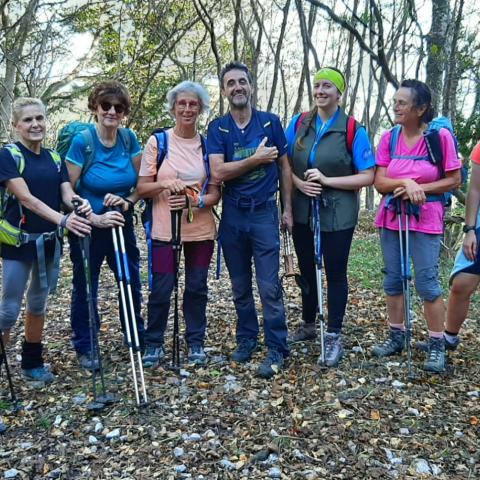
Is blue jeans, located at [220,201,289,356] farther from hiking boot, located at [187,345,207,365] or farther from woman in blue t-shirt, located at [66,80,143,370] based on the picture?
woman in blue t-shirt, located at [66,80,143,370]

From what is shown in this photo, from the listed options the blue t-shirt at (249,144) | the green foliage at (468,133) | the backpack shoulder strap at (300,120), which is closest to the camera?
the blue t-shirt at (249,144)

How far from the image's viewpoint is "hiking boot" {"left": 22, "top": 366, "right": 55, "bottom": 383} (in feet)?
15.6

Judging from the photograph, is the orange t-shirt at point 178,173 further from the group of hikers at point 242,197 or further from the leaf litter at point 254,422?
the leaf litter at point 254,422

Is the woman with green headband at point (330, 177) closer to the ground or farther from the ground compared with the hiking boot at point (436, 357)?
farther from the ground

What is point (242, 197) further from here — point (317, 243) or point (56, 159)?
point (56, 159)

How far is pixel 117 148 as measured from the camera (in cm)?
470

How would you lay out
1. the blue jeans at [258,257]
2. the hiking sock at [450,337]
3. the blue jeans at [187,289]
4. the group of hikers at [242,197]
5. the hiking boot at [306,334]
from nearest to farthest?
the group of hikers at [242,197] < the blue jeans at [258,257] < the blue jeans at [187,289] < the hiking sock at [450,337] < the hiking boot at [306,334]

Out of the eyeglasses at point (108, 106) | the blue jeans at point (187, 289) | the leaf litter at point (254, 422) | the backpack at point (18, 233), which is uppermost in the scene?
the eyeglasses at point (108, 106)

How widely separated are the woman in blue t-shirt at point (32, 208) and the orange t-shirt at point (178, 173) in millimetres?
690

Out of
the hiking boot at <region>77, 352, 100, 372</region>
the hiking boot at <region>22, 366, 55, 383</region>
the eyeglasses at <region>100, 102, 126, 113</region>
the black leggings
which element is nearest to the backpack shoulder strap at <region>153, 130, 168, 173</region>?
the eyeglasses at <region>100, 102, 126, 113</region>

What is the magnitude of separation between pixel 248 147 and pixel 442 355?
2.58 m

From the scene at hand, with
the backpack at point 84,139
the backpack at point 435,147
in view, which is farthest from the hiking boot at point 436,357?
the backpack at point 84,139

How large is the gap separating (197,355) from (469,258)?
2.64 metres

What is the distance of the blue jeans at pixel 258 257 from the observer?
4676 mm
